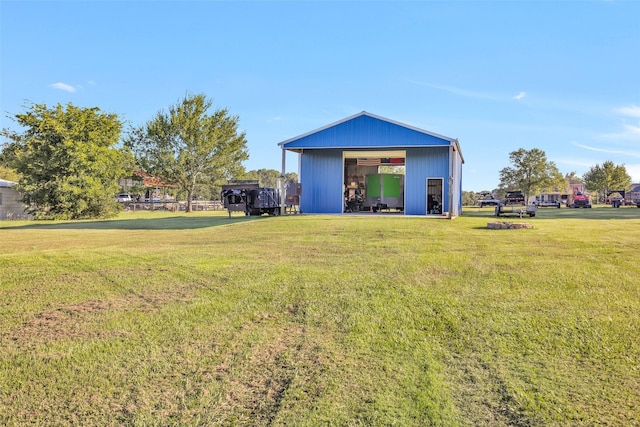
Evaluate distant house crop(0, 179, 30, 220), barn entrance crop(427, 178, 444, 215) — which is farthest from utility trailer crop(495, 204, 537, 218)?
distant house crop(0, 179, 30, 220)

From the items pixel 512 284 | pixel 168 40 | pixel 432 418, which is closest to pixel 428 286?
pixel 512 284

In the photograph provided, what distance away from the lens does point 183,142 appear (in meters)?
39.0

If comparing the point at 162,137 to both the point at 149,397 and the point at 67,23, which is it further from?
the point at 149,397

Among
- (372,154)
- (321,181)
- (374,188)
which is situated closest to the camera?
(321,181)

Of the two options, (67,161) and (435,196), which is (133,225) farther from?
(435,196)

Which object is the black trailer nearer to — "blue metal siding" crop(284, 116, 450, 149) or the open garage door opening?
"blue metal siding" crop(284, 116, 450, 149)

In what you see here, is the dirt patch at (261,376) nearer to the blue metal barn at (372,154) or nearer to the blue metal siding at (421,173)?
the blue metal barn at (372,154)

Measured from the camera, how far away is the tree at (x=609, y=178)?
62.5 m

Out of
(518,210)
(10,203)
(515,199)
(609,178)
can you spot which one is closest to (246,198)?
(518,210)

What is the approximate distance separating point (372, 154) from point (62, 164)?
16.6 metres

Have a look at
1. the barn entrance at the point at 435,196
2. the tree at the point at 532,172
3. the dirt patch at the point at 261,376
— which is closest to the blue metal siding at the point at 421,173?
the barn entrance at the point at 435,196

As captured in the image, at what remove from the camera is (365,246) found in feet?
27.2

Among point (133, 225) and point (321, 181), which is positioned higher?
point (321, 181)

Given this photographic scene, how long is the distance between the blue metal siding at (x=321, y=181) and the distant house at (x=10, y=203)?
50.3ft
